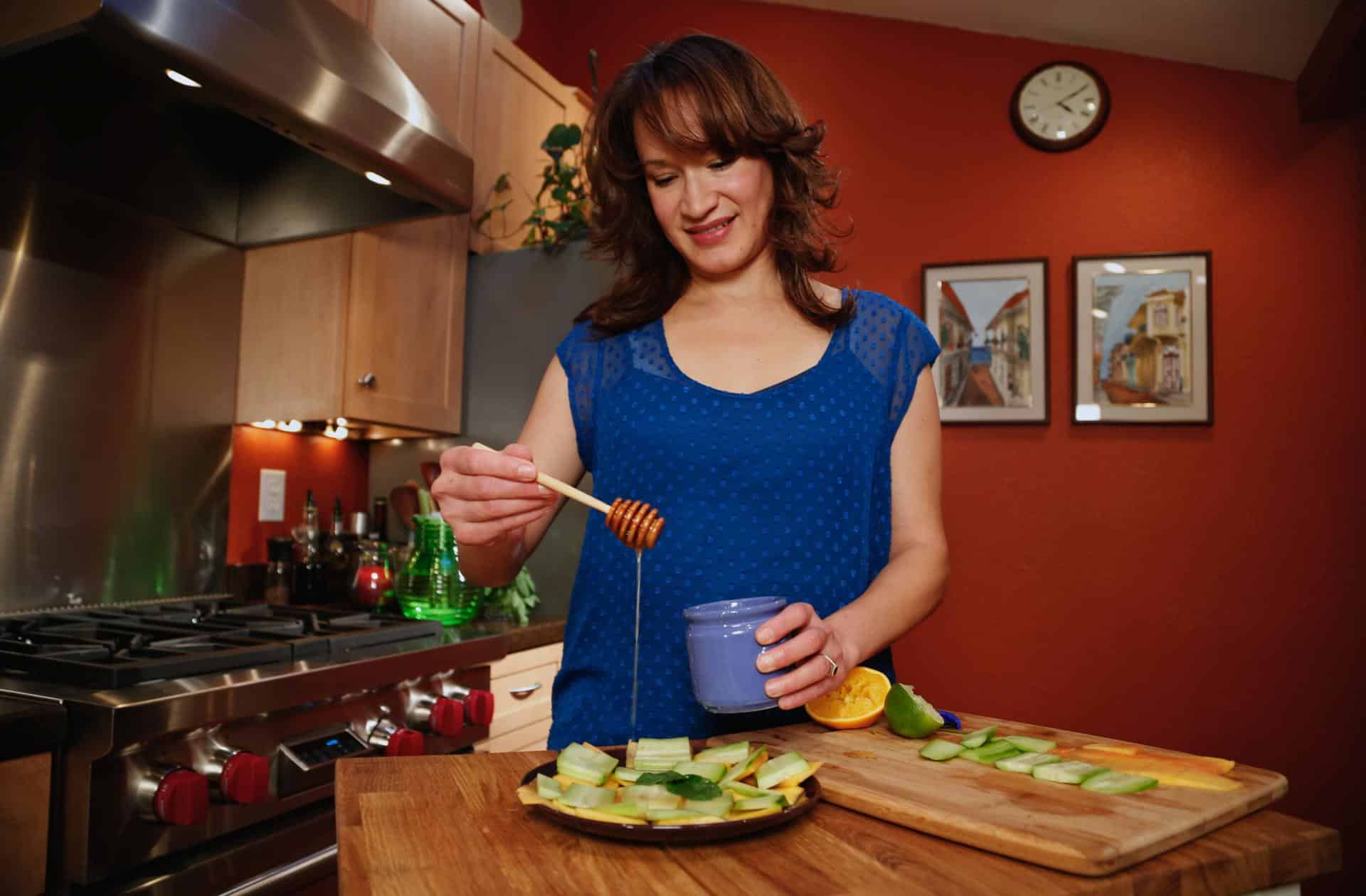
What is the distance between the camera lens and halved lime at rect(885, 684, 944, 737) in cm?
94

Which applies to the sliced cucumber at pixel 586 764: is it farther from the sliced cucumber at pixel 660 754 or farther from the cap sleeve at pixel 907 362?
the cap sleeve at pixel 907 362

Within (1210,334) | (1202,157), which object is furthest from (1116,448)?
(1202,157)

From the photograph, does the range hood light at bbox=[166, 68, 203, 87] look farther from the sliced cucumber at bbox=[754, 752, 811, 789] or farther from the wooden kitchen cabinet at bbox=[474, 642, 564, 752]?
the sliced cucumber at bbox=[754, 752, 811, 789]

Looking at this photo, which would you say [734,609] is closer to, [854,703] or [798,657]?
[798,657]

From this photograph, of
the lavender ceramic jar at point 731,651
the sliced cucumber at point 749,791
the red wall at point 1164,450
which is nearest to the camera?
the sliced cucumber at point 749,791

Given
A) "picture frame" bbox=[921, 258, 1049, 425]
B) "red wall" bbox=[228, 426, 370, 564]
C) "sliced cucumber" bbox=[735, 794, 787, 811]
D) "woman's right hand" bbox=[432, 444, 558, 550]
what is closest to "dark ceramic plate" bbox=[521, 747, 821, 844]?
"sliced cucumber" bbox=[735, 794, 787, 811]

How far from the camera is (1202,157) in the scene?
131 inches

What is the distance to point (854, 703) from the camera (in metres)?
1.01

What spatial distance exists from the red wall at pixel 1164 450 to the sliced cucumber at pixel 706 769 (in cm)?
282

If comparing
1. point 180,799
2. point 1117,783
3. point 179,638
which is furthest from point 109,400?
point 1117,783

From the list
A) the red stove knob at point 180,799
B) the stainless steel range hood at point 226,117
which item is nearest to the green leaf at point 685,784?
the red stove knob at point 180,799

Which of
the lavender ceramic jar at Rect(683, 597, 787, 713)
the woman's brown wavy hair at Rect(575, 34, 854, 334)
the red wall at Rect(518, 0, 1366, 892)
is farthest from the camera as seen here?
the red wall at Rect(518, 0, 1366, 892)

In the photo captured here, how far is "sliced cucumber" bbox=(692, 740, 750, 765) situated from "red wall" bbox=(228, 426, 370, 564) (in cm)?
185

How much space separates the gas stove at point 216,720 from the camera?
1.23m
